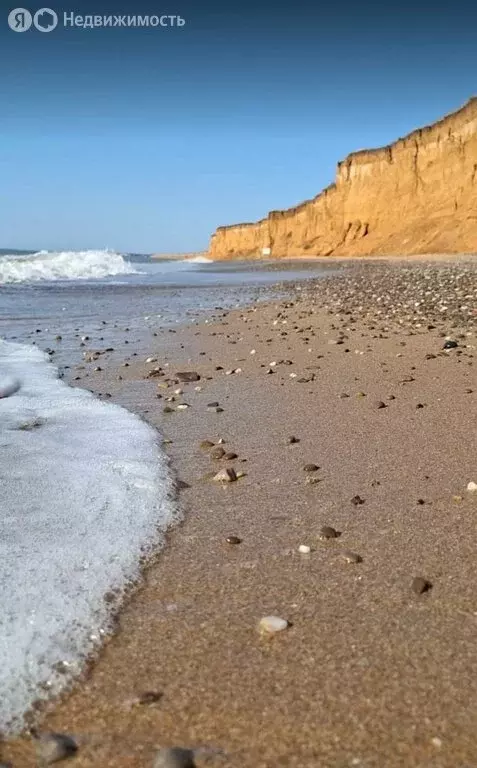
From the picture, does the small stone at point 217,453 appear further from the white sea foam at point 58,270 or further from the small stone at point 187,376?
the white sea foam at point 58,270

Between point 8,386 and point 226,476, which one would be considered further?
point 8,386

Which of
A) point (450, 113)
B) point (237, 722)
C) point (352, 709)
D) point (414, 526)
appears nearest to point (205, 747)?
point (237, 722)

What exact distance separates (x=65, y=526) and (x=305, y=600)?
3.59 feet

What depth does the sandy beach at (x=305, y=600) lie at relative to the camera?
156 cm

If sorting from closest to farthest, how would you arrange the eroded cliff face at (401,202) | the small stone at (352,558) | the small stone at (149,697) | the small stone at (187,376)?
the small stone at (149,697) → the small stone at (352,558) → the small stone at (187,376) → the eroded cliff face at (401,202)

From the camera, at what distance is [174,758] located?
147 cm

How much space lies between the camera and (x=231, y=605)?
2.13 m

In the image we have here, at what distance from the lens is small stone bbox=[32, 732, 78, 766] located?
1.49 metres

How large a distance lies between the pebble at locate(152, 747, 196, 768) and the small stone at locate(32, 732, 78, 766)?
0.67 ft

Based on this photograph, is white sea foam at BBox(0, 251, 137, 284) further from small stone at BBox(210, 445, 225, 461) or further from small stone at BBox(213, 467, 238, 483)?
small stone at BBox(213, 467, 238, 483)

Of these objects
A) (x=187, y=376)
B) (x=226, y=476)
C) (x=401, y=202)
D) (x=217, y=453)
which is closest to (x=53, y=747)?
(x=226, y=476)

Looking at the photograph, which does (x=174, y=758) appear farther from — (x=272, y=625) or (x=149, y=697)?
(x=272, y=625)

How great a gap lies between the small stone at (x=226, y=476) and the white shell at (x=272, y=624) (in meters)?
1.33

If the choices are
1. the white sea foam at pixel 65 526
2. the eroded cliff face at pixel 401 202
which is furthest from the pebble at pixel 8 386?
the eroded cliff face at pixel 401 202
